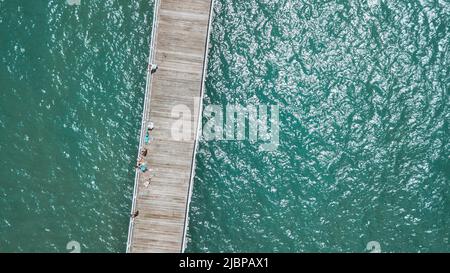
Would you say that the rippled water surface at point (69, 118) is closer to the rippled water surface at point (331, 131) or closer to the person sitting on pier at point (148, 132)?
the person sitting on pier at point (148, 132)

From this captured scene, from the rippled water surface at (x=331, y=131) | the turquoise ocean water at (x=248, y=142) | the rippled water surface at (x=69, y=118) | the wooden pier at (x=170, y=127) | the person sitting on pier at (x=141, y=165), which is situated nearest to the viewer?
the person sitting on pier at (x=141, y=165)

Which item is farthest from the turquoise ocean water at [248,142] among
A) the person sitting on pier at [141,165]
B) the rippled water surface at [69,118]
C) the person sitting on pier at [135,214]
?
the person sitting on pier at [141,165]

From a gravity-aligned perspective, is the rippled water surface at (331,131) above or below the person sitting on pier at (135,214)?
above

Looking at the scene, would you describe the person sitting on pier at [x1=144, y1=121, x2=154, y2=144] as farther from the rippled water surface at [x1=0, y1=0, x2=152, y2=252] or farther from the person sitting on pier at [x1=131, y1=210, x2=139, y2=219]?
the person sitting on pier at [x1=131, y1=210, x2=139, y2=219]

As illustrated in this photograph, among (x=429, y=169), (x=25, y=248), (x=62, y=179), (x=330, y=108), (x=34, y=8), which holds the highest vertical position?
(x=34, y=8)

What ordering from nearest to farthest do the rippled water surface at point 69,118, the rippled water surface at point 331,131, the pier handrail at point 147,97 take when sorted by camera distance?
the pier handrail at point 147,97, the rippled water surface at point 69,118, the rippled water surface at point 331,131
